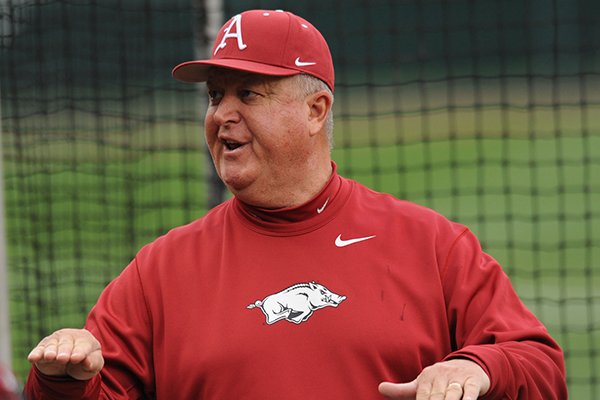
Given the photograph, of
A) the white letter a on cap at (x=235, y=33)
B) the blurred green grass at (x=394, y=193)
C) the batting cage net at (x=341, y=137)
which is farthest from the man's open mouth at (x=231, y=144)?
the blurred green grass at (x=394, y=193)

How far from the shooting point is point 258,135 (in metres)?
2.95

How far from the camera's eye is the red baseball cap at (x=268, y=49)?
116 inches

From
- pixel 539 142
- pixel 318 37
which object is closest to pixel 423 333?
pixel 318 37

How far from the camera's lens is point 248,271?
2.92 meters

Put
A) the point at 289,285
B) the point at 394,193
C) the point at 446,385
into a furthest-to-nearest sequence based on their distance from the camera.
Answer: the point at 394,193, the point at 289,285, the point at 446,385

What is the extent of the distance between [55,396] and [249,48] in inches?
41.6

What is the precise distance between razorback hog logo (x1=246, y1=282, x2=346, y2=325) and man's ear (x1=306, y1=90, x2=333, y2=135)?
0.46 m

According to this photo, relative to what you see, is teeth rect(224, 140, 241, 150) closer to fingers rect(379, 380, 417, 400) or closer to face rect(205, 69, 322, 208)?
→ face rect(205, 69, 322, 208)

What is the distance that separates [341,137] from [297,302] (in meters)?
13.4

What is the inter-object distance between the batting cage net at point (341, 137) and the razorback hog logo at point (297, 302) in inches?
102

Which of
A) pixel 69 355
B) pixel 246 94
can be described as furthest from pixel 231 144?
pixel 69 355

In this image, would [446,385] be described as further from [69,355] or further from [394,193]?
[394,193]

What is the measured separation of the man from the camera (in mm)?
2768

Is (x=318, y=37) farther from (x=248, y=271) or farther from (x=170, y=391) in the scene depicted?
(x=170, y=391)
